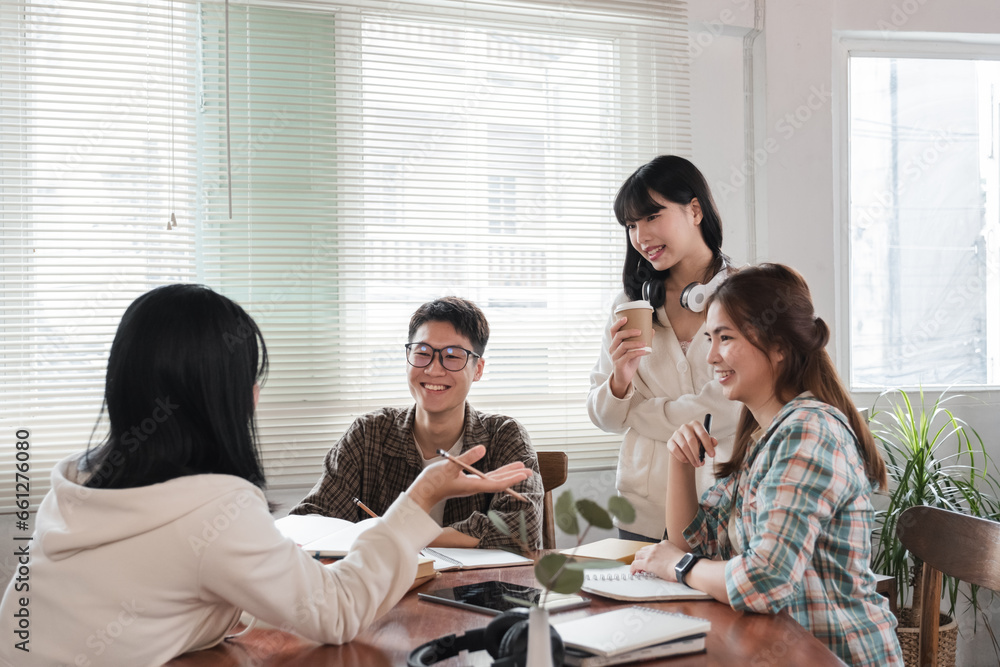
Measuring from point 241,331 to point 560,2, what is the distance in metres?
2.46

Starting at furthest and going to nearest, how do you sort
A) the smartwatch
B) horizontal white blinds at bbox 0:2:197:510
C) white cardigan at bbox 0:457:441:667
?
horizontal white blinds at bbox 0:2:197:510 → the smartwatch → white cardigan at bbox 0:457:441:667

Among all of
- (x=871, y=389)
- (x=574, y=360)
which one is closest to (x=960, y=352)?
(x=871, y=389)

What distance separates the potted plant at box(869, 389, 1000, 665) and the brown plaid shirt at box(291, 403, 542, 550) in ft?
5.26

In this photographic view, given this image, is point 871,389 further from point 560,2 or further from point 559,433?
point 560,2

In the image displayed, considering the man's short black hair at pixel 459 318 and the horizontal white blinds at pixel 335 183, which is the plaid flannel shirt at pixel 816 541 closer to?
the man's short black hair at pixel 459 318

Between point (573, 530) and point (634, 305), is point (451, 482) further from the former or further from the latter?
point (634, 305)

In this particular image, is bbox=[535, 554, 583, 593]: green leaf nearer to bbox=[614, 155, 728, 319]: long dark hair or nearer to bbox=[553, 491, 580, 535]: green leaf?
bbox=[553, 491, 580, 535]: green leaf

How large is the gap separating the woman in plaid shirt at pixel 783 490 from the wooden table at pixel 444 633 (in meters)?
0.05

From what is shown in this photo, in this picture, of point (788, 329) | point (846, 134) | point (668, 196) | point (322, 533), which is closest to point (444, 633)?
point (322, 533)

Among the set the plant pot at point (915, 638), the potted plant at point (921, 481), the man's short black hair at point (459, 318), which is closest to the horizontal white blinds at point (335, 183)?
the man's short black hair at point (459, 318)

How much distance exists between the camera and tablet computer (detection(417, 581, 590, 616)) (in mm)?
1312

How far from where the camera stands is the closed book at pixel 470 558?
1617mm

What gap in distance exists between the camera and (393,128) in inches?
119

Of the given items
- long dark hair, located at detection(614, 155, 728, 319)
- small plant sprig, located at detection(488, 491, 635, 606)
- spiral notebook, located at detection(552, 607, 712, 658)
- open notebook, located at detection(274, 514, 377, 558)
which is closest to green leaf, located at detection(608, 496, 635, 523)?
small plant sprig, located at detection(488, 491, 635, 606)
